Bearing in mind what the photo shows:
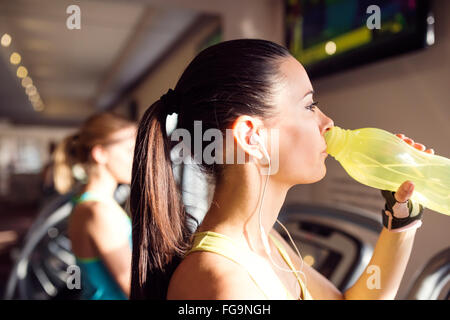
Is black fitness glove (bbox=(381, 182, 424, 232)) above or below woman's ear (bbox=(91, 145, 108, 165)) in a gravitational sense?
below

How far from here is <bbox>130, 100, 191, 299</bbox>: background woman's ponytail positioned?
1.51 ft

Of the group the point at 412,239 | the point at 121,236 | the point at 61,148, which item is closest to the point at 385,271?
the point at 412,239

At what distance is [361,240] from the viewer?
0.75 meters

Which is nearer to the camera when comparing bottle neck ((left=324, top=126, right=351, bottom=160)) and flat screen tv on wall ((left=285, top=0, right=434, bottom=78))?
bottle neck ((left=324, top=126, right=351, bottom=160))

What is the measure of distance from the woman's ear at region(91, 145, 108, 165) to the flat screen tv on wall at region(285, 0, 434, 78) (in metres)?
0.59

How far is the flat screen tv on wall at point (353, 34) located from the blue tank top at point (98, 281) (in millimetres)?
582

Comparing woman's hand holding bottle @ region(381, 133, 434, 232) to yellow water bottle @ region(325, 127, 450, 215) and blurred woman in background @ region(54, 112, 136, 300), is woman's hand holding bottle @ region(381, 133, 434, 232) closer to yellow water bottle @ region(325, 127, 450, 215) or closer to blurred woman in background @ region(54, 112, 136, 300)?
yellow water bottle @ region(325, 127, 450, 215)

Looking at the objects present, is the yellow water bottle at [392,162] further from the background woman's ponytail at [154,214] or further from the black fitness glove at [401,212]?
the background woman's ponytail at [154,214]

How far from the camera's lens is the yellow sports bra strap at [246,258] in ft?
1.35

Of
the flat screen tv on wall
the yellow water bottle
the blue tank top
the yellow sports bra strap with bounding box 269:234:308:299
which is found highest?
the flat screen tv on wall

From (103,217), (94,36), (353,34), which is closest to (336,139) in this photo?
(353,34)

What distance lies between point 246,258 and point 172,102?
0.67 feet

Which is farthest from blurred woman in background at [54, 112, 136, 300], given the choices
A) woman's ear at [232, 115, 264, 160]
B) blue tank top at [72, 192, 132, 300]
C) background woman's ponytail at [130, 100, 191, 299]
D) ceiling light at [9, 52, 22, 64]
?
woman's ear at [232, 115, 264, 160]
